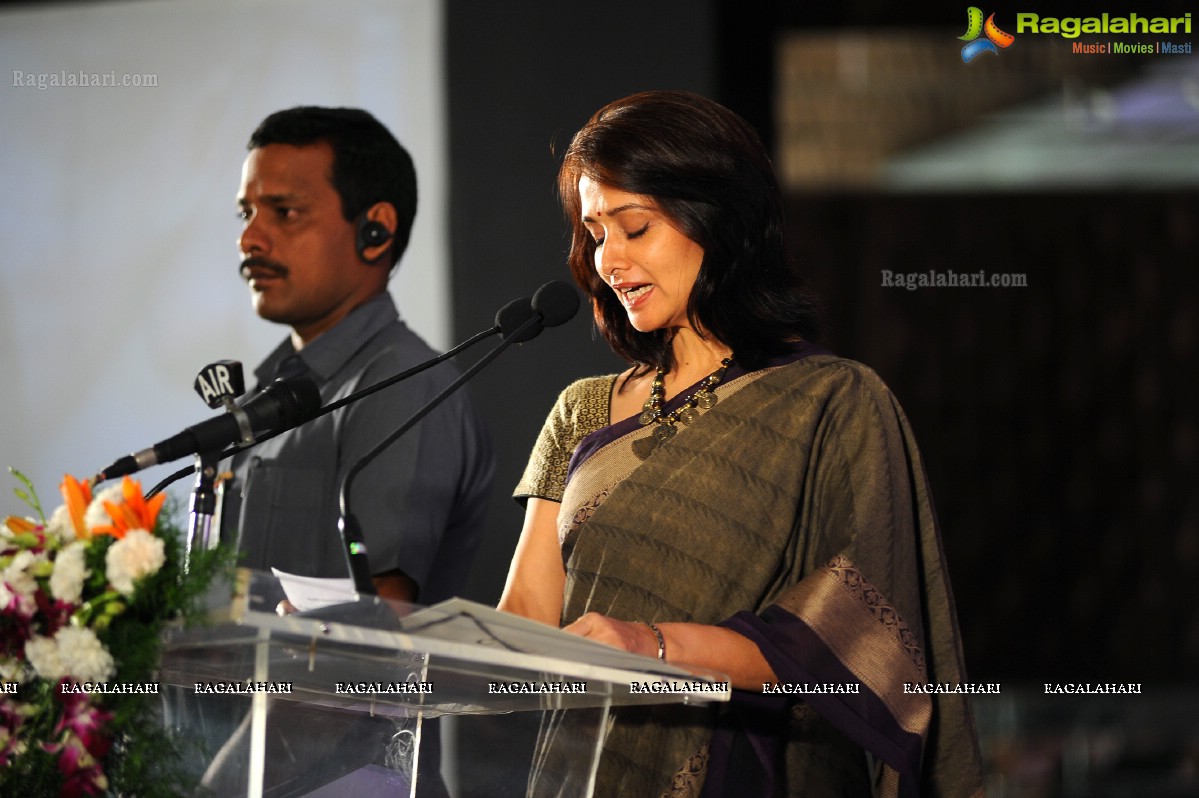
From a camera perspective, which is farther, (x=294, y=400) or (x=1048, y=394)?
(x=1048, y=394)

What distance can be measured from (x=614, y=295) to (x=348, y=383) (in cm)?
→ 68

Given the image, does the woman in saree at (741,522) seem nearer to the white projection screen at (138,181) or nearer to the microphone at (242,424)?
the microphone at (242,424)

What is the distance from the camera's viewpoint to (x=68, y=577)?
1.25m

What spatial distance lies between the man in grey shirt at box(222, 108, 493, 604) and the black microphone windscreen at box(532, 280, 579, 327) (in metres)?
0.72

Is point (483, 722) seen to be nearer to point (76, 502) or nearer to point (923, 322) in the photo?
point (76, 502)

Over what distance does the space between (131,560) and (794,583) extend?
2.84 feet

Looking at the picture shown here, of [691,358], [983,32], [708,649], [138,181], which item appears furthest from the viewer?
[983,32]

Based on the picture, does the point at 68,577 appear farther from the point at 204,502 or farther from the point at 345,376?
the point at 345,376

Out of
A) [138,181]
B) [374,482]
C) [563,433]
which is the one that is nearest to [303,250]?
[374,482]

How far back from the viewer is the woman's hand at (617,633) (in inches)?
60.0

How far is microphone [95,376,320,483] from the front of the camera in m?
1.45

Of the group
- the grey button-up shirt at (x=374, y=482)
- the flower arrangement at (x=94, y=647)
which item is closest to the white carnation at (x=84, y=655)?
the flower arrangement at (x=94, y=647)

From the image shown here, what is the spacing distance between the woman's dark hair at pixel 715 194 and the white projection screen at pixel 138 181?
1128 mm

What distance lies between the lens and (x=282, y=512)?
2400mm
